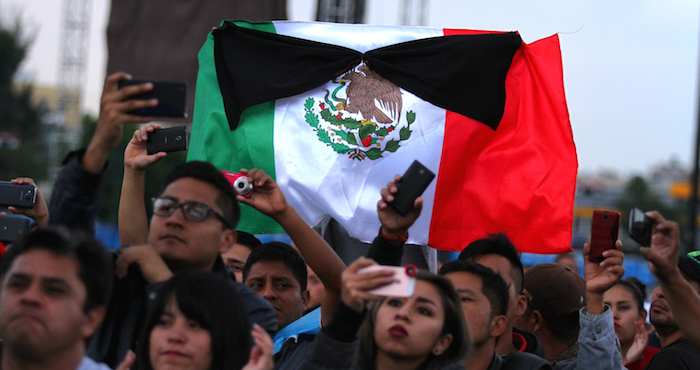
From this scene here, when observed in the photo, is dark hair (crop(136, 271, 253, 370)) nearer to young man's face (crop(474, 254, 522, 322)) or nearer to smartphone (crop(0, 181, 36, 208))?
smartphone (crop(0, 181, 36, 208))

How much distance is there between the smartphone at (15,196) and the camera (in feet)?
17.0

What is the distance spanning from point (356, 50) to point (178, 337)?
338cm

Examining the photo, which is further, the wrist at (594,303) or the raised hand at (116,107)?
the wrist at (594,303)

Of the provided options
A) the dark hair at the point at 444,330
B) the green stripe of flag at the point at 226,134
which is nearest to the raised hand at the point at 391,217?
the dark hair at the point at 444,330

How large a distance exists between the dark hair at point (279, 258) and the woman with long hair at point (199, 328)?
187 cm

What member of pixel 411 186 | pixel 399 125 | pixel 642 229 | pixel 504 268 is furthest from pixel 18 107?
pixel 411 186

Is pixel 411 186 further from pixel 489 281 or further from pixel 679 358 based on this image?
pixel 679 358

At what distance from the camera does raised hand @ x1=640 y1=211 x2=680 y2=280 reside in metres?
5.27

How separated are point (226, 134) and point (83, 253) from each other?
128 inches

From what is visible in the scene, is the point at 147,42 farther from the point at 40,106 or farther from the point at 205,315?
the point at 40,106

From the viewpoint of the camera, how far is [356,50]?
24.0 feet

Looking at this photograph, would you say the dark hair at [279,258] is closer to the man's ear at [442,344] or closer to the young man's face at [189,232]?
the young man's face at [189,232]

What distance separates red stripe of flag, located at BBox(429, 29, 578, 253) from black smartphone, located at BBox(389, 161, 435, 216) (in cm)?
222

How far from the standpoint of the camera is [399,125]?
7.16 meters
